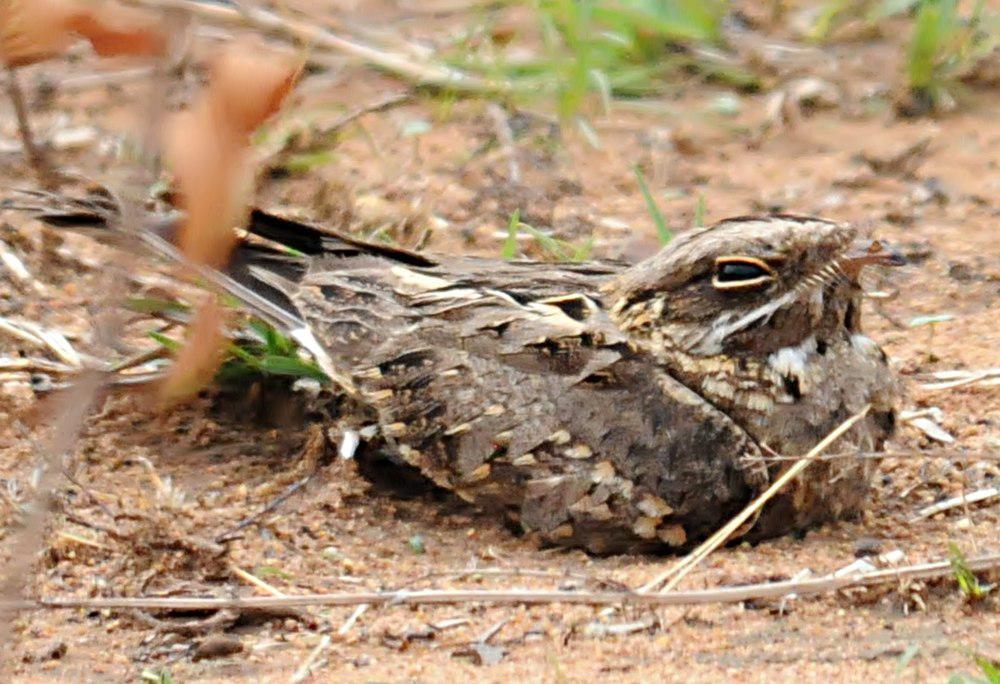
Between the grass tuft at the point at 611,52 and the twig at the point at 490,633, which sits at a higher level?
the grass tuft at the point at 611,52

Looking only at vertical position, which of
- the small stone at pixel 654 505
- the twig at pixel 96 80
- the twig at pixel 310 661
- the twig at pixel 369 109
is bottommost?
the twig at pixel 310 661

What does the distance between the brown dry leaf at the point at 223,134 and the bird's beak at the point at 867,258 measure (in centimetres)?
221

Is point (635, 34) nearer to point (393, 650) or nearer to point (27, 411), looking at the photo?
point (27, 411)

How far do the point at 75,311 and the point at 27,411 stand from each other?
25.1 inches

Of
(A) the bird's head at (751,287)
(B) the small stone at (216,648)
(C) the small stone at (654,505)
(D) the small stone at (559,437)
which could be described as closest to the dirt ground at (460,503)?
(B) the small stone at (216,648)

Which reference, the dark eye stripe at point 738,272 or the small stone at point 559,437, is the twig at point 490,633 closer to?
the small stone at point 559,437

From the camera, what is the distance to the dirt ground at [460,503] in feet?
9.66

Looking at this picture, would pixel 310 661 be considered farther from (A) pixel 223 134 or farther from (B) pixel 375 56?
(B) pixel 375 56

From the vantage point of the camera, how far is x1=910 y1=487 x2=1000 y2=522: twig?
354 cm

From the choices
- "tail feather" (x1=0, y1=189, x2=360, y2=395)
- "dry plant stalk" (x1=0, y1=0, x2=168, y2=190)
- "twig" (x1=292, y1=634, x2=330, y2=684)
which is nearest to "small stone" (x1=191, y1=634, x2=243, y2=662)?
A: "twig" (x1=292, y1=634, x2=330, y2=684)

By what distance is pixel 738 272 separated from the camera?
3.34 meters

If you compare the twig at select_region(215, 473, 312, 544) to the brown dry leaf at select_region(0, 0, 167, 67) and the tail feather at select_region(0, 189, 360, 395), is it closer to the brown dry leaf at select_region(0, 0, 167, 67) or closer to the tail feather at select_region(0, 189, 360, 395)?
the tail feather at select_region(0, 189, 360, 395)

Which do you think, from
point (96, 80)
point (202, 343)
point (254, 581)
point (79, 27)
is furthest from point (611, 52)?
point (79, 27)

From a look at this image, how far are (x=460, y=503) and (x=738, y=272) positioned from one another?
87 centimetres
